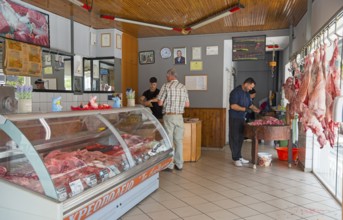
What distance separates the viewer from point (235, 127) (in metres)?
5.82

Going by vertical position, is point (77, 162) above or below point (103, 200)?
above

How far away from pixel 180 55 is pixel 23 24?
3945 millimetres

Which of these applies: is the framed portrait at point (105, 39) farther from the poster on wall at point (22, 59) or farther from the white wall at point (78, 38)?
the poster on wall at point (22, 59)

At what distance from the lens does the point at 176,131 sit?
5.36 metres

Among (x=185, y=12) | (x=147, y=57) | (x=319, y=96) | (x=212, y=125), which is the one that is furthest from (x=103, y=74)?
(x=319, y=96)

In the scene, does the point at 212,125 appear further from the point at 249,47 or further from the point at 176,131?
the point at 176,131

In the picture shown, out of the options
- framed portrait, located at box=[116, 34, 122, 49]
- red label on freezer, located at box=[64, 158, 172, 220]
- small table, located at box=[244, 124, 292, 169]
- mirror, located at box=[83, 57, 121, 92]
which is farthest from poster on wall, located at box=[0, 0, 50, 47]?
small table, located at box=[244, 124, 292, 169]

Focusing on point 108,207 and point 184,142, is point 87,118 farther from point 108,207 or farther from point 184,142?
point 184,142

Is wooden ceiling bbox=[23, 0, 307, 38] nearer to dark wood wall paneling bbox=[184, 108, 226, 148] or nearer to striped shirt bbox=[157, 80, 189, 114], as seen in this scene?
striped shirt bbox=[157, 80, 189, 114]

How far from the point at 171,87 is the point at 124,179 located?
2634 mm

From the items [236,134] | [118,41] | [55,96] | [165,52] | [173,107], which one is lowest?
[236,134]

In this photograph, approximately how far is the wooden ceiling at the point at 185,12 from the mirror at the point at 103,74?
0.83 meters

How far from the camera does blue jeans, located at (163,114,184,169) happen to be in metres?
5.27

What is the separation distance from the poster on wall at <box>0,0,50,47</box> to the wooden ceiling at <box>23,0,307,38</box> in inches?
9.1
